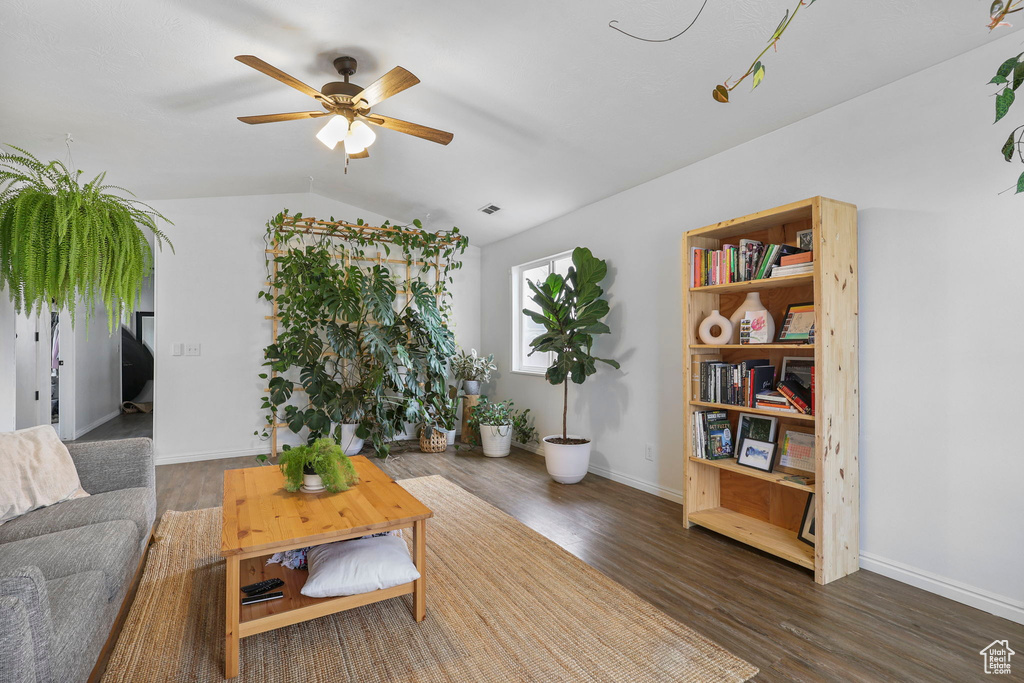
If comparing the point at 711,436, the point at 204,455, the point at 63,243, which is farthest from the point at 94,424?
the point at 711,436

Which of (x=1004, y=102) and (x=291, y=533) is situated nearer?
(x=1004, y=102)

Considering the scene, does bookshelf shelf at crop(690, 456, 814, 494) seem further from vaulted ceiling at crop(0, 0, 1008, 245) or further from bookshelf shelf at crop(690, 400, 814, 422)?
vaulted ceiling at crop(0, 0, 1008, 245)

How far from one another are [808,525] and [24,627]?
9.51 feet

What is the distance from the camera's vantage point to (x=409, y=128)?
8.81 feet

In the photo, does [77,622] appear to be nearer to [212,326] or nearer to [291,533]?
[291,533]

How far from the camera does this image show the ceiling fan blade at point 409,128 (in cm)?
265

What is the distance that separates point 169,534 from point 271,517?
54.7 inches

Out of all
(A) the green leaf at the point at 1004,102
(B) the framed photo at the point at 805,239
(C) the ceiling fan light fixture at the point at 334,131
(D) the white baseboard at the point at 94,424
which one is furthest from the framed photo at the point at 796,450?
(D) the white baseboard at the point at 94,424

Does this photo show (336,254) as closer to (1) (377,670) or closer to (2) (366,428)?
(2) (366,428)

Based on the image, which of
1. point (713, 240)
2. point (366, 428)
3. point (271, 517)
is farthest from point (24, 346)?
point (713, 240)

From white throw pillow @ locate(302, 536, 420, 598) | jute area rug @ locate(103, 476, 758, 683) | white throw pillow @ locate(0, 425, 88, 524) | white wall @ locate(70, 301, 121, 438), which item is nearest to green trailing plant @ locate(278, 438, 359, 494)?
white throw pillow @ locate(302, 536, 420, 598)

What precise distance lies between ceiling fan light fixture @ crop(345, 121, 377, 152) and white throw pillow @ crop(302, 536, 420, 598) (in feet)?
6.42

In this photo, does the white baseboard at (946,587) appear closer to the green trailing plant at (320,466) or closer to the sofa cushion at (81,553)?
the green trailing plant at (320,466)

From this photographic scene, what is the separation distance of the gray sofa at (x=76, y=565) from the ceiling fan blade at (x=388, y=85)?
2.04 meters
